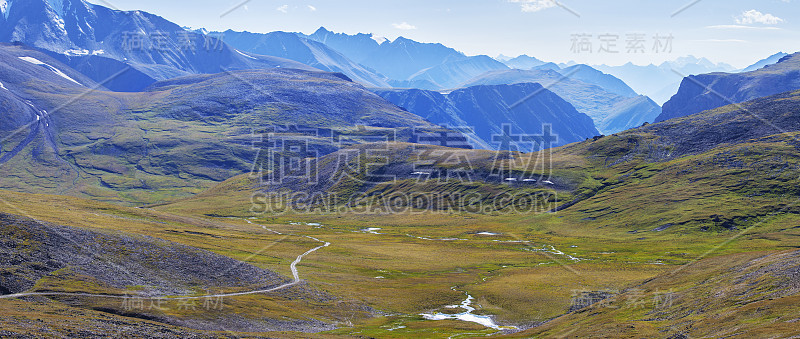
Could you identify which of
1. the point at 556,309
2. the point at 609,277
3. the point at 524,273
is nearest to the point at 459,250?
the point at 524,273

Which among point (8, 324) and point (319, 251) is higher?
point (8, 324)

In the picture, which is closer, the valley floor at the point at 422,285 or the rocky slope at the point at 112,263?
the valley floor at the point at 422,285

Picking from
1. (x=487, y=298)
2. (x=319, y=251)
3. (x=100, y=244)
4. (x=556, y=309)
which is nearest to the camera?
(x=100, y=244)

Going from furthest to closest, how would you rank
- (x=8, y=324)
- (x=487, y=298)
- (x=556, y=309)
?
(x=487, y=298), (x=556, y=309), (x=8, y=324)

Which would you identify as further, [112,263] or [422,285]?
[422,285]

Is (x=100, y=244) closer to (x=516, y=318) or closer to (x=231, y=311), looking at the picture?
(x=231, y=311)

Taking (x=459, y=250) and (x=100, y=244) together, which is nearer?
(x=100, y=244)

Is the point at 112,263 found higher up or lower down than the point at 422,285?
higher up

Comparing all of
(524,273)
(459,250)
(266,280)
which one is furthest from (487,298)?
(459,250)

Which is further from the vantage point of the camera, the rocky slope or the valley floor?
the rocky slope
